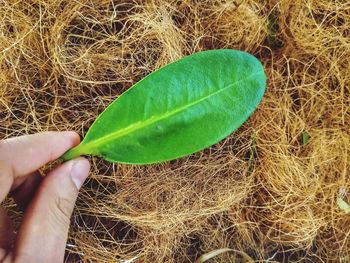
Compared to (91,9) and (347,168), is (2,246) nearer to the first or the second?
(91,9)

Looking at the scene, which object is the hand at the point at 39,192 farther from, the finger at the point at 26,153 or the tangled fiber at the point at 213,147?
the tangled fiber at the point at 213,147

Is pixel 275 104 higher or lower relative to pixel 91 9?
lower

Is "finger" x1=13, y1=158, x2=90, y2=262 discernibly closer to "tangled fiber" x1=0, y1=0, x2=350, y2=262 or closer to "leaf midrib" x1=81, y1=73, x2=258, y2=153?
"leaf midrib" x1=81, y1=73, x2=258, y2=153

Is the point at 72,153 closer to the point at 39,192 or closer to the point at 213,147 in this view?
the point at 39,192

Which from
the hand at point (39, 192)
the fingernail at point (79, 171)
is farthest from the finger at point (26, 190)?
the fingernail at point (79, 171)

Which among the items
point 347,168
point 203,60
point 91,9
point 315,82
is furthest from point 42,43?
point 347,168

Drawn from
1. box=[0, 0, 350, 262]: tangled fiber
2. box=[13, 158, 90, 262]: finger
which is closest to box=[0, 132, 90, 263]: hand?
box=[13, 158, 90, 262]: finger

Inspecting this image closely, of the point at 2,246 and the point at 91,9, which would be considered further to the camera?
the point at 91,9
